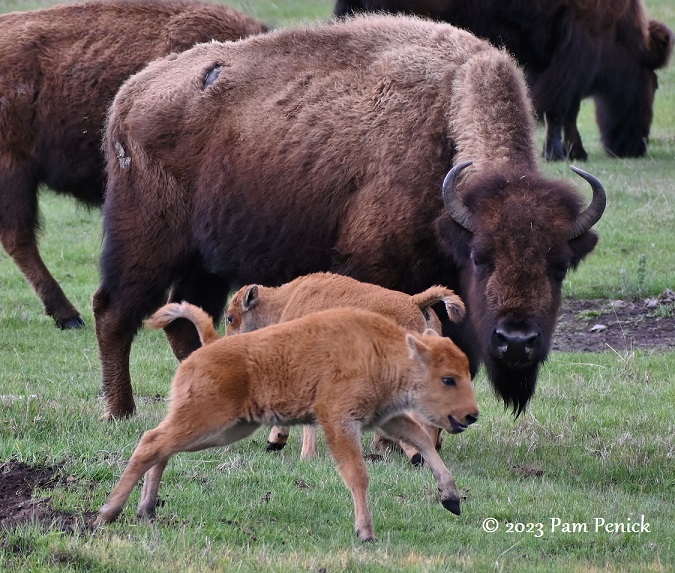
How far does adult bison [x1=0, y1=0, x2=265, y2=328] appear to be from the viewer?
9703mm

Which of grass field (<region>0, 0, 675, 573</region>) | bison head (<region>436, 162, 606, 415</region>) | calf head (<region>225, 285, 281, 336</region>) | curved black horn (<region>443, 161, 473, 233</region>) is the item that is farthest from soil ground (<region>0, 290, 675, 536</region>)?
calf head (<region>225, 285, 281, 336</region>)

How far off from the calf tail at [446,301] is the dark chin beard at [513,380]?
46 cm

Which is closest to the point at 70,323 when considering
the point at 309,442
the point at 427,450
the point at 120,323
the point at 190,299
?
the point at 190,299

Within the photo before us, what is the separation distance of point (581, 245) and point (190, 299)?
3.09 meters

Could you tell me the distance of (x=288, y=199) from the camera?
7562mm

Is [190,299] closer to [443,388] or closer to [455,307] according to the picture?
[455,307]

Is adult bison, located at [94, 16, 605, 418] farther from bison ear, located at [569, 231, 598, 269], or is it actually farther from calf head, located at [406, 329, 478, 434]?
calf head, located at [406, 329, 478, 434]

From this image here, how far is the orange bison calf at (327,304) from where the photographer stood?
625cm

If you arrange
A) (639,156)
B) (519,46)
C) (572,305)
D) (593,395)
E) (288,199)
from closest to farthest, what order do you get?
(288,199) → (593,395) → (572,305) → (519,46) → (639,156)

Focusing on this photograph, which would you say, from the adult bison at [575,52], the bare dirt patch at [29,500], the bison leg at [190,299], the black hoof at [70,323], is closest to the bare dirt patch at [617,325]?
the bison leg at [190,299]

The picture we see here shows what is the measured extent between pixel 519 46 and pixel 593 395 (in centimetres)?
844

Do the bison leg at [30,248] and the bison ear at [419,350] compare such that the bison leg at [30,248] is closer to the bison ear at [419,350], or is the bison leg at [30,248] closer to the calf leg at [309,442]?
the calf leg at [309,442]

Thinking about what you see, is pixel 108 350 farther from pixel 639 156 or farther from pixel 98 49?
pixel 639 156

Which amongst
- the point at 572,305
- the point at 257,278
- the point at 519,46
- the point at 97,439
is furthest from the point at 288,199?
the point at 519,46
